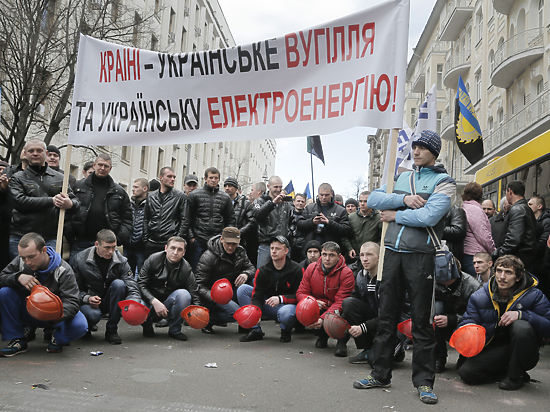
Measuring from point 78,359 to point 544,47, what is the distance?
21262mm

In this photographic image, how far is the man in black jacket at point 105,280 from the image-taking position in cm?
591

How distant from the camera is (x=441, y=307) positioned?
5.25m

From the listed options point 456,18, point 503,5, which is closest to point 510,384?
point 503,5

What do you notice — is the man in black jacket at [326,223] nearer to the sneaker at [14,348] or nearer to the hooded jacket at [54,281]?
the hooded jacket at [54,281]

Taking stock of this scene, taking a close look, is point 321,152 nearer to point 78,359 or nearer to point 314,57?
point 314,57

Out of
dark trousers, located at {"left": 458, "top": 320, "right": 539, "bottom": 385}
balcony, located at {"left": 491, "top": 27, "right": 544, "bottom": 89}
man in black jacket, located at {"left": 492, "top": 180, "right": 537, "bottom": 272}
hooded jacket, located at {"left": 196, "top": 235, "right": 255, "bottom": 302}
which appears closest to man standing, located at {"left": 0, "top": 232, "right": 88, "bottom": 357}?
hooded jacket, located at {"left": 196, "top": 235, "right": 255, "bottom": 302}

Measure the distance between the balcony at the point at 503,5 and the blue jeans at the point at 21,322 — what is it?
2444 centimetres

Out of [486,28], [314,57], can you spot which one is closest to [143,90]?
[314,57]

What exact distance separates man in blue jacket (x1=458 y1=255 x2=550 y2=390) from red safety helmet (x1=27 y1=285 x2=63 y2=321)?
3.72m

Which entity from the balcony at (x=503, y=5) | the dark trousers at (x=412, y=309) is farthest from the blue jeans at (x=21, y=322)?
the balcony at (x=503, y=5)

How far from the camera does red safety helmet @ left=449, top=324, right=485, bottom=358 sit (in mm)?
4531

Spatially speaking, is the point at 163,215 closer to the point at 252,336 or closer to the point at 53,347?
the point at 252,336

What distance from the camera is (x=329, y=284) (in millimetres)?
6230

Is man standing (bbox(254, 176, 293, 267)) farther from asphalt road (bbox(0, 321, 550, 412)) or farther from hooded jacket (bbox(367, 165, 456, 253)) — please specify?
hooded jacket (bbox(367, 165, 456, 253))
